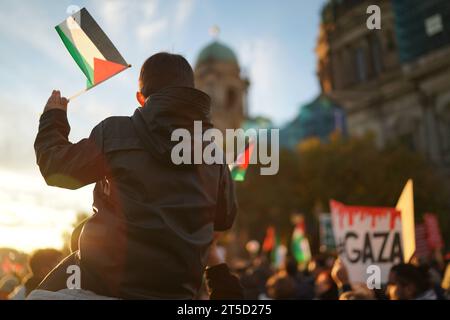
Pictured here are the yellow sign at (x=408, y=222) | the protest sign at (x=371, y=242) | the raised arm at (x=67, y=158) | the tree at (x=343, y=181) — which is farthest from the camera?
the tree at (x=343, y=181)

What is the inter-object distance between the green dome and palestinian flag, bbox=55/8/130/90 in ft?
175

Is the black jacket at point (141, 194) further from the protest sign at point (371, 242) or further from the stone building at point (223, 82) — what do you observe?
the stone building at point (223, 82)

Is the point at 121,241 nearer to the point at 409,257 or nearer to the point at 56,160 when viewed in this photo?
the point at 56,160

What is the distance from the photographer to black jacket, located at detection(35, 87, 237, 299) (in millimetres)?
1814

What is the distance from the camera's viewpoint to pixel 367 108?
39.0m

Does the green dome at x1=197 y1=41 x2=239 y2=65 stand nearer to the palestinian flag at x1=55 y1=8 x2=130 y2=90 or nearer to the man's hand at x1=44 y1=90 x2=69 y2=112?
the palestinian flag at x1=55 y1=8 x2=130 y2=90

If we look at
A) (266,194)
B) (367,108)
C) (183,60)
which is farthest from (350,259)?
(367,108)

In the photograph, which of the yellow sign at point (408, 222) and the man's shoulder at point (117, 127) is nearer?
the man's shoulder at point (117, 127)

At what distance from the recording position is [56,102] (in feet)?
7.04

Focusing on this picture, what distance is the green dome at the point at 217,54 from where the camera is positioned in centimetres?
5509

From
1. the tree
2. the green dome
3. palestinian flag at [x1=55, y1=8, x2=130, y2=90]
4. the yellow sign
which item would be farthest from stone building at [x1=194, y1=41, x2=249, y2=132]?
palestinian flag at [x1=55, y1=8, x2=130, y2=90]

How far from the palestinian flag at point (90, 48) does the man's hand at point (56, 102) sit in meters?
0.35

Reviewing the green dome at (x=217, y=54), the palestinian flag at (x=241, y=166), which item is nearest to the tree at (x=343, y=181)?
the green dome at (x=217, y=54)
